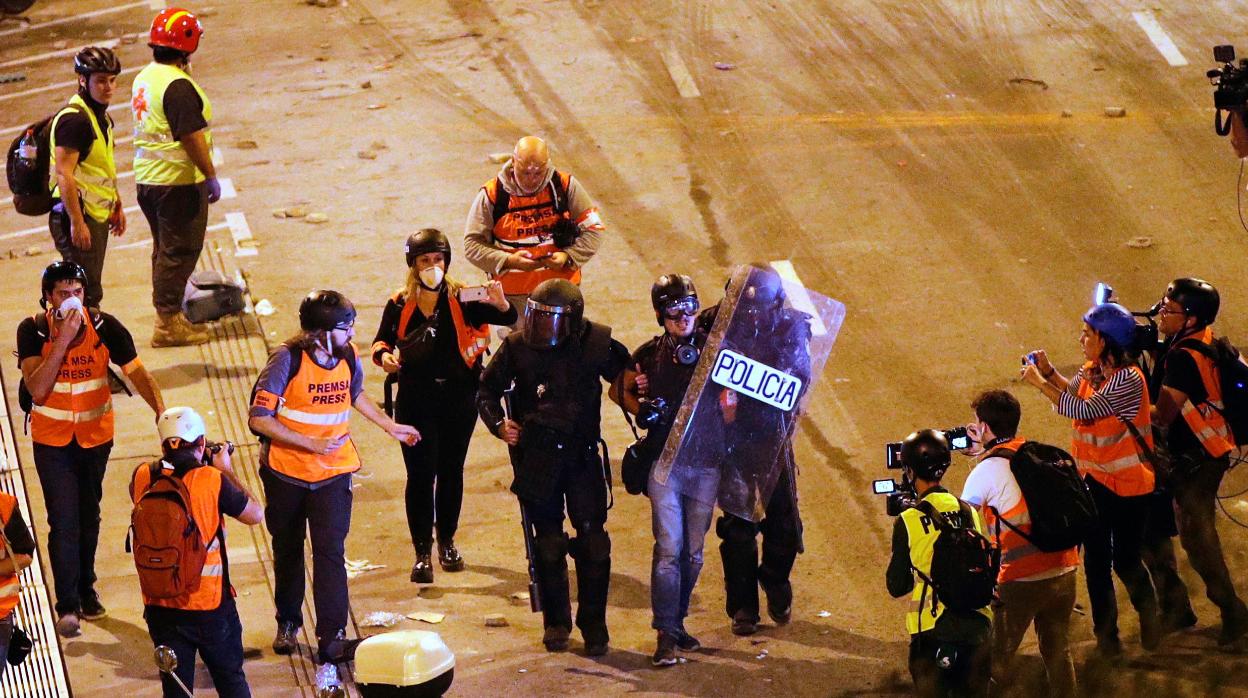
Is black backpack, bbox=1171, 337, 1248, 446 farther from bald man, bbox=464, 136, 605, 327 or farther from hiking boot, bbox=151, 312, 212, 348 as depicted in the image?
hiking boot, bbox=151, 312, 212, 348

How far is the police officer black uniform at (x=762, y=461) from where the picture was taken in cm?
761

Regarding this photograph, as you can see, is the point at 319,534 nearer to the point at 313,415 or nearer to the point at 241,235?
the point at 313,415

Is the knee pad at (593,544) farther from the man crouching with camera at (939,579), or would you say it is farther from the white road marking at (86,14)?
the white road marking at (86,14)

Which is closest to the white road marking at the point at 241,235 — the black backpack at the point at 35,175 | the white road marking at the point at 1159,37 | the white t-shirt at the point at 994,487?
the black backpack at the point at 35,175

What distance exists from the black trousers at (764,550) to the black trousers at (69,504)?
315cm

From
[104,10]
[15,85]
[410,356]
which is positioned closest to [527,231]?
[410,356]

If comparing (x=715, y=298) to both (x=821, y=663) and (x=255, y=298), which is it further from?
(x=821, y=663)

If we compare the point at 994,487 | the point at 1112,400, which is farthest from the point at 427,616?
the point at 1112,400

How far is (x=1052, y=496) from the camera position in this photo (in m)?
7.08

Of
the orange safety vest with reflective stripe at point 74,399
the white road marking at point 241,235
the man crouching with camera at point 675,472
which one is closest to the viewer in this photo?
the man crouching with camera at point 675,472

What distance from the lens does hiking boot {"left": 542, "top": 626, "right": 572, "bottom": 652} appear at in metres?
8.23

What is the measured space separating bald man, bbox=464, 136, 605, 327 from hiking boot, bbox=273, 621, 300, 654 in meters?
2.39

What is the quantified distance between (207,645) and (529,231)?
11.8ft

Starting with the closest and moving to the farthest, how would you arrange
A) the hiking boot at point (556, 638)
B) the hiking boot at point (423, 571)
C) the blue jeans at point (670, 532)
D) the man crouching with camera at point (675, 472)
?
the man crouching with camera at point (675, 472), the blue jeans at point (670, 532), the hiking boot at point (556, 638), the hiking boot at point (423, 571)
